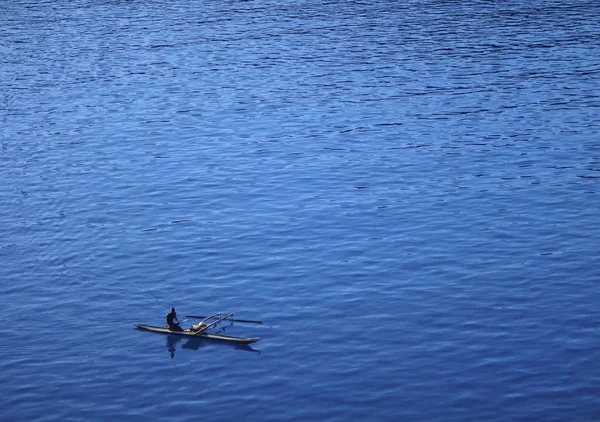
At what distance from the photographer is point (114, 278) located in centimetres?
5678

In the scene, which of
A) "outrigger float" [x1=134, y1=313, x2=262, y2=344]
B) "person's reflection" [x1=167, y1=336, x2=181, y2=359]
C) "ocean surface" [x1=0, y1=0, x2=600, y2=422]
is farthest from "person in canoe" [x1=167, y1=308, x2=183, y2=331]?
"ocean surface" [x1=0, y1=0, x2=600, y2=422]

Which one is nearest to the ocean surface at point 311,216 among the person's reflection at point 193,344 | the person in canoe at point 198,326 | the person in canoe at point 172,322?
the person's reflection at point 193,344

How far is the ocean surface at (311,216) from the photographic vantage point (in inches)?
1791

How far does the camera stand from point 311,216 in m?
65.8

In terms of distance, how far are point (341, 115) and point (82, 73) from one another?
3233 cm

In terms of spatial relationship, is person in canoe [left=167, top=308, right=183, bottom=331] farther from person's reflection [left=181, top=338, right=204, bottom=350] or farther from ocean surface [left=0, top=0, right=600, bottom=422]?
person's reflection [left=181, top=338, right=204, bottom=350]

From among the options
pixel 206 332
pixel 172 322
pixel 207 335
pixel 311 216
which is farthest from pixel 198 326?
pixel 311 216

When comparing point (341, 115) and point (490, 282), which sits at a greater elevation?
point (341, 115)

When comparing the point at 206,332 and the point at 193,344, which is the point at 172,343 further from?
the point at 206,332

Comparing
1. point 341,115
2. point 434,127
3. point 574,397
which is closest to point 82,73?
point 341,115

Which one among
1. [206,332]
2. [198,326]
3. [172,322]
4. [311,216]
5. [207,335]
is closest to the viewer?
[198,326]

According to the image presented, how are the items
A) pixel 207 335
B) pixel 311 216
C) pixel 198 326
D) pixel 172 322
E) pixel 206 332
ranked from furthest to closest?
pixel 311 216 < pixel 206 332 < pixel 172 322 < pixel 207 335 < pixel 198 326

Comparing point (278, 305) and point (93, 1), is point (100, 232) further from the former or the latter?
point (93, 1)

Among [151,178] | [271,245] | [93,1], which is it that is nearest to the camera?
[271,245]
